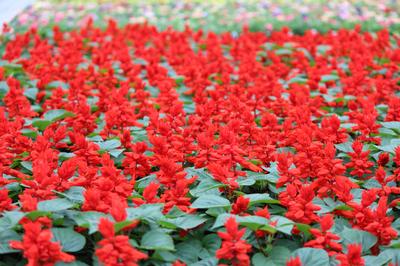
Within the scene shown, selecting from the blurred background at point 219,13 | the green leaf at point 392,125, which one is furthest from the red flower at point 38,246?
the blurred background at point 219,13

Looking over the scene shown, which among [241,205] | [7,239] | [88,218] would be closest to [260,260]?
[241,205]

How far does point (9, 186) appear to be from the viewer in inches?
116

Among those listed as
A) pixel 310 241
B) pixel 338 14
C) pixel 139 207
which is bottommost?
pixel 338 14

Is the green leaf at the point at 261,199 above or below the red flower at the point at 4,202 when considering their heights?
below

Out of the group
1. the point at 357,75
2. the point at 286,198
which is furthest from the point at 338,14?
the point at 286,198

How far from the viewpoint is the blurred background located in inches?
307

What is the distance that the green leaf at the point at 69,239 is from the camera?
95.5 inches

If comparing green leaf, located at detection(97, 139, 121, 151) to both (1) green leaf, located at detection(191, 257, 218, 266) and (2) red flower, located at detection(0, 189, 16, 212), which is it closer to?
(2) red flower, located at detection(0, 189, 16, 212)

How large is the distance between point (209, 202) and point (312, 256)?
49cm

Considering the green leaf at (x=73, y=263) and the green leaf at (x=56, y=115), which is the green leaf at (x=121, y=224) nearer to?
the green leaf at (x=73, y=263)

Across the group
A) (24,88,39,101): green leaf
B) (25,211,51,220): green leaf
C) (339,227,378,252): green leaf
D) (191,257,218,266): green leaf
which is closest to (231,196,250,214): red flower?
(191,257,218,266): green leaf

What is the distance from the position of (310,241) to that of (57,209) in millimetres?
971

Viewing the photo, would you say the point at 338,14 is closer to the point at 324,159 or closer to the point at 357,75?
the point at 357,75

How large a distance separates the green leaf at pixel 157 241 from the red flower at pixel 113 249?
0.50 feet
